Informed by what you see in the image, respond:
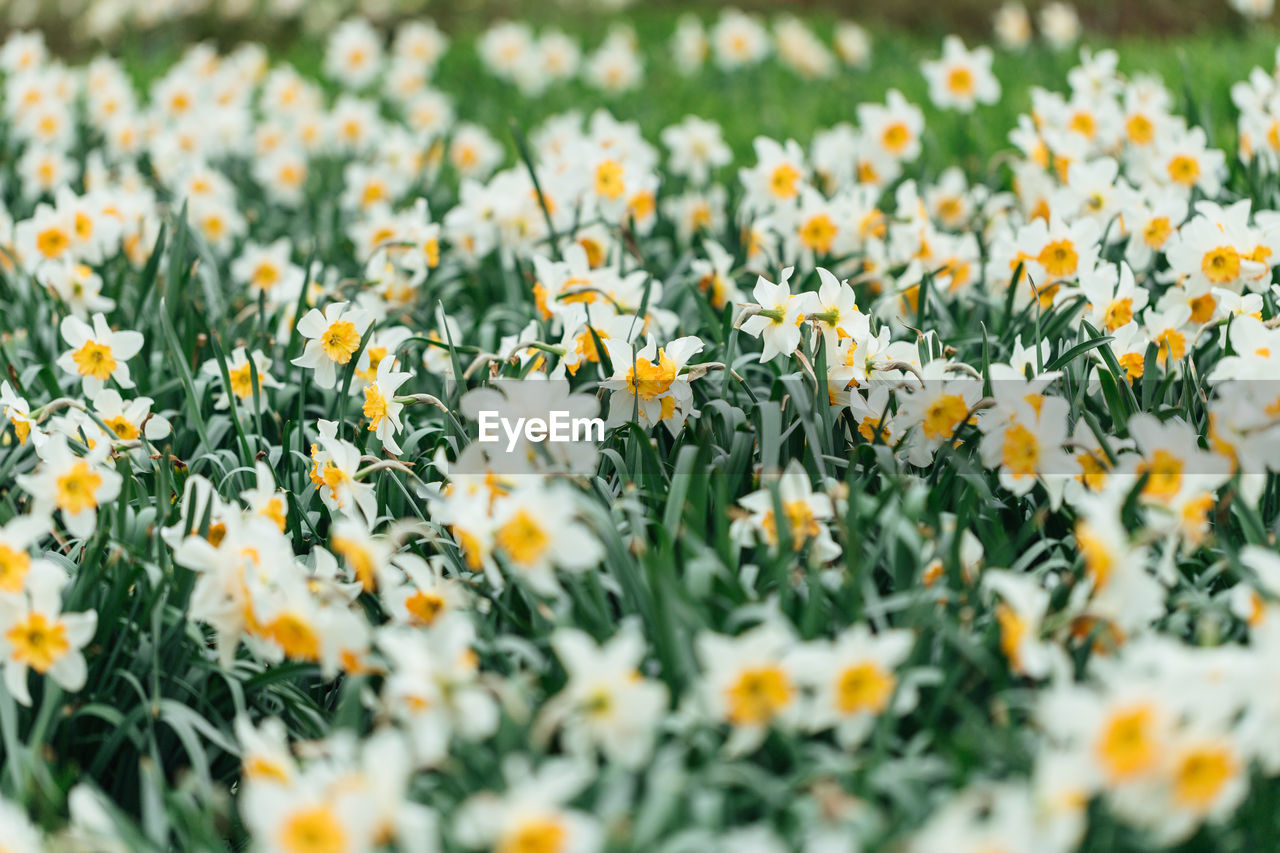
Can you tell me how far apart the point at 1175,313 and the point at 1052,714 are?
1.39m

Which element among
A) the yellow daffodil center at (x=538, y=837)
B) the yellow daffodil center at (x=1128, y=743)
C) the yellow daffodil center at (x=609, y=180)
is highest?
the yellow daffodil center at (x=609, y=180)

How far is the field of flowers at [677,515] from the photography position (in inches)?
50.7

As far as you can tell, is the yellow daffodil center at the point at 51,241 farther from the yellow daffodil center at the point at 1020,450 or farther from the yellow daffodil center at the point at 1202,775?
the yellow daffodil center at the point at 1202,775

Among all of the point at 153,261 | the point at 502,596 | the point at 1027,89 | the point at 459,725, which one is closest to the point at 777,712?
the point at 459,725

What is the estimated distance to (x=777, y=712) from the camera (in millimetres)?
1308

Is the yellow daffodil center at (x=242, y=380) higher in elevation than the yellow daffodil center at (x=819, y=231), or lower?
higher

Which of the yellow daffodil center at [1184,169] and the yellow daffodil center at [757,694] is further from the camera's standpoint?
the yellow daffodil center at [1184,169]

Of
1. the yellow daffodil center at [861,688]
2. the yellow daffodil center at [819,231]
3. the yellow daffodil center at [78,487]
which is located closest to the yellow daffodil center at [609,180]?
the yellow daffodil center at [819,231]

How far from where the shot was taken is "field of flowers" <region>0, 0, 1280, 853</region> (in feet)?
4.22

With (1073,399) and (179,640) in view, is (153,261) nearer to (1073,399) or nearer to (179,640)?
(179,640)

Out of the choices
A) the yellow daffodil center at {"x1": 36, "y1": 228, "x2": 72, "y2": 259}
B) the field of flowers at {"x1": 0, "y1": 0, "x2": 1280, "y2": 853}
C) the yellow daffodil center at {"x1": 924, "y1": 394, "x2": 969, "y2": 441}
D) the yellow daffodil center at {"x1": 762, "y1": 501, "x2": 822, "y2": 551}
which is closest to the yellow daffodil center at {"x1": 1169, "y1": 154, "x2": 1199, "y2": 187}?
the field of flowers at {"x1": 0, "y1": 0, "x2": 1280, "y2": 853}

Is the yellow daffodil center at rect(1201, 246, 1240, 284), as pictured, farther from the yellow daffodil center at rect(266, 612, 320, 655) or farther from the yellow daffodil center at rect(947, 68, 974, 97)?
the yellow daffodil center at rect(266, 612, 320, 655)

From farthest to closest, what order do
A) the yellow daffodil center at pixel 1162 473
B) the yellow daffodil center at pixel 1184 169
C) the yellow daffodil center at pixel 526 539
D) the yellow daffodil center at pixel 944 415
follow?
1. the yellow daffodil center at pixel 1184 169
2. the yellow daffodil center at pixel 944 415
3. the yellow daffodil center at pixel 1162 473
4. the yellow daffodil center at pixel 526 539

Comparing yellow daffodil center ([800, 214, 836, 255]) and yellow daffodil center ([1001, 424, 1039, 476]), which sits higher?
yellow daffodil center ([800, 214, 836, 255])
